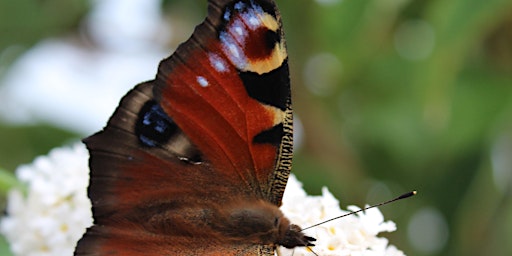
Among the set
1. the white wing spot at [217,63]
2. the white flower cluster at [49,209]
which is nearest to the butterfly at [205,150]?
the white wing spot at [217,63]

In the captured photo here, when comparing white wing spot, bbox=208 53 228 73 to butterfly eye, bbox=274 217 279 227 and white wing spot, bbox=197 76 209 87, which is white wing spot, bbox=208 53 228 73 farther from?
butterfly eye, bbox=274 217 279 227

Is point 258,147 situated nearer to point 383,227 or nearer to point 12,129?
point 383,227

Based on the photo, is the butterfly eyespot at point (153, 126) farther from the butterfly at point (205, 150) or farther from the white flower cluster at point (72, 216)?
the white flower cluster at point (72, 216)

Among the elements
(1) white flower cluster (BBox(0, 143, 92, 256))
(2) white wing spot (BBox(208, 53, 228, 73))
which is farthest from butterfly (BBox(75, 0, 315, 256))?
(1) white flower cluster (BBox(0, 143, 92, 256))

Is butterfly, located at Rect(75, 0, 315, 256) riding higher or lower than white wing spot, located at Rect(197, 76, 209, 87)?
lower

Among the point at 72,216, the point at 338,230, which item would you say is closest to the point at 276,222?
the point at 338,230

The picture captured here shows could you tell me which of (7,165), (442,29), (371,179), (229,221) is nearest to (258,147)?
(229,221)

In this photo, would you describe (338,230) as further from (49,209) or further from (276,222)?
(49,209)

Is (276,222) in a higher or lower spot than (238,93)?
lower
